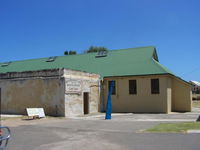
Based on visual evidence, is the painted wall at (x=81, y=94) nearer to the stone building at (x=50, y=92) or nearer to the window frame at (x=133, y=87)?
the stone building at (x=50, y=92)

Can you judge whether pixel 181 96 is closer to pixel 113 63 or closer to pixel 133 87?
pixel 133 87

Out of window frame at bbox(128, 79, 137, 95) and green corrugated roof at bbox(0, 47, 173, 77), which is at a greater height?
green corrugated roof at bbox(0, 47, 173, 77)

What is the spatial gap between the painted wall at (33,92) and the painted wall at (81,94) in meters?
0.68

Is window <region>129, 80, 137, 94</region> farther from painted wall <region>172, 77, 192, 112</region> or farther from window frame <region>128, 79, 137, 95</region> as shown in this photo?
painted wall <region>172, 77, 192, 112</region>

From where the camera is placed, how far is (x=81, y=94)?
2306cm

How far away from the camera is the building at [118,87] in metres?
21.7

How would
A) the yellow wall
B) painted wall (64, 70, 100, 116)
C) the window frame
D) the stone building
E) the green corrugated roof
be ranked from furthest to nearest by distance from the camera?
the green corrugated roof
the window frame
the yellow wall
painted wall (64, 70, 100, 116)
the stone building

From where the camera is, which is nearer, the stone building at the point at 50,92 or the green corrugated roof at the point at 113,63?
the stone building at the point at 50,92

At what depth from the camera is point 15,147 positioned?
8.80 m

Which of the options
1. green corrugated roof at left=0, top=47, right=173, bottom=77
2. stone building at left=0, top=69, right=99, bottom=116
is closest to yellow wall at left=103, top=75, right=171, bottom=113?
green corrugated roof at left=0, top=47, right=173, bottom=77

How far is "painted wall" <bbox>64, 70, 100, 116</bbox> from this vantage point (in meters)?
21.3

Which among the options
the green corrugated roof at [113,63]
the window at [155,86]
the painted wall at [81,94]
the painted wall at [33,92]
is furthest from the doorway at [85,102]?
the window at [155,86]

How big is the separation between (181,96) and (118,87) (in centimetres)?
648

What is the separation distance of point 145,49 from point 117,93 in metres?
6.54
